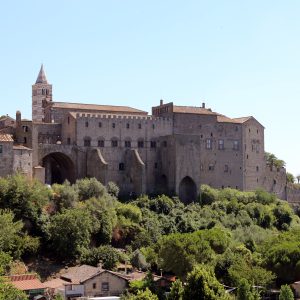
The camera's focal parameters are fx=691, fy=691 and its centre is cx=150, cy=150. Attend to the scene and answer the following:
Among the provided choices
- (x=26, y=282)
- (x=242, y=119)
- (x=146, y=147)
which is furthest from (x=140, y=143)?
(x=26, y=282)

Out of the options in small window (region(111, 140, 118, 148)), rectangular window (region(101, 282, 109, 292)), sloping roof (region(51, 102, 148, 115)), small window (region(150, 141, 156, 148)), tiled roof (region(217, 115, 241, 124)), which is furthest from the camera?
tiled roof (region(217, 115, 241, 124))

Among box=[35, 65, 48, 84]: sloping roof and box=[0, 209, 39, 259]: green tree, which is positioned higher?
box=[35, 65, 48, 84]: sloping roof

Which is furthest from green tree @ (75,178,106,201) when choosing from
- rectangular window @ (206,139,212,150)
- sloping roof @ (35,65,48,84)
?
sloping roof @ (35,65,48,84)

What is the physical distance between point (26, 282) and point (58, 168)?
23980mm

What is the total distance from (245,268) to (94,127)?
23.6 meters

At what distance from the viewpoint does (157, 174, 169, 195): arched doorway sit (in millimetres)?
68456

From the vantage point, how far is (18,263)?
162ft

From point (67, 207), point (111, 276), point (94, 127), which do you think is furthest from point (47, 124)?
point (111, 276)

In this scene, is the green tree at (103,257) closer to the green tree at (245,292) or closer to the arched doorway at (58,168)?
the green tree at (245,292)

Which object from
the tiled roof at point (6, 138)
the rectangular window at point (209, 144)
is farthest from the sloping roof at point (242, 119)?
the tiled roof at point (6, 138)

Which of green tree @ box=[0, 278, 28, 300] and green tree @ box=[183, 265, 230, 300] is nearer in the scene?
green tree @ box=[0, 278, 28, 300]

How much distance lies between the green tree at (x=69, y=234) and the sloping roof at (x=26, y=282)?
570 centimetres

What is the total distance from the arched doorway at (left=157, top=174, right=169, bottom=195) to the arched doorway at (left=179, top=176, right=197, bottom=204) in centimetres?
155

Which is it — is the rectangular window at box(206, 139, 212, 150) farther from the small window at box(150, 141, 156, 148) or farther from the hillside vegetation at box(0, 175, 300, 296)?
the hillside vegetation at box(0, 175, 300, 296)
